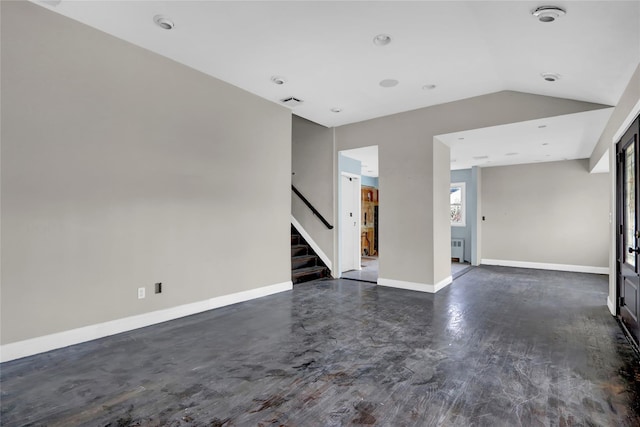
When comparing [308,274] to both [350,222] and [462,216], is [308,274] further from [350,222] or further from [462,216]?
[462,216]

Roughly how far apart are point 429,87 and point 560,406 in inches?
150

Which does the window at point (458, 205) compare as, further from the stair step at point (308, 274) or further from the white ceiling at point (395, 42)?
the stair step at point (308, 274)

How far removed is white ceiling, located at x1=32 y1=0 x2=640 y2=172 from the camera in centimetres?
268

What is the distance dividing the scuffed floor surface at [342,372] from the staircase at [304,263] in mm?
1695

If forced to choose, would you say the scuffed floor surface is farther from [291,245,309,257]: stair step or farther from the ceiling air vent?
the ceiling air vent

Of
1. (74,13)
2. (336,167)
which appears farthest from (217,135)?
(336,167)

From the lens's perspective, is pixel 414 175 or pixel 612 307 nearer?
pixel 612 307

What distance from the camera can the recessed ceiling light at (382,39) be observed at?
3.21 m

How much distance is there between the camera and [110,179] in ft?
11.0

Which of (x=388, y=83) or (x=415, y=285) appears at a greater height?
(x=388, y=83)

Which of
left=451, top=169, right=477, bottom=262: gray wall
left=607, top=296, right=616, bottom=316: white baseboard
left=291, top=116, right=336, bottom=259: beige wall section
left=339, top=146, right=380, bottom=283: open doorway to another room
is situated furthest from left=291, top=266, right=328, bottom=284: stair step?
left=451, top=169, right=477, bottom=262: gray wall

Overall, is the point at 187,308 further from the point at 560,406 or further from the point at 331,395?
the point at 560,406

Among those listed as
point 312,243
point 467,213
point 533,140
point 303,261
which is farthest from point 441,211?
point 467,213

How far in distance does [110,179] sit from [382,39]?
10.3 feet
